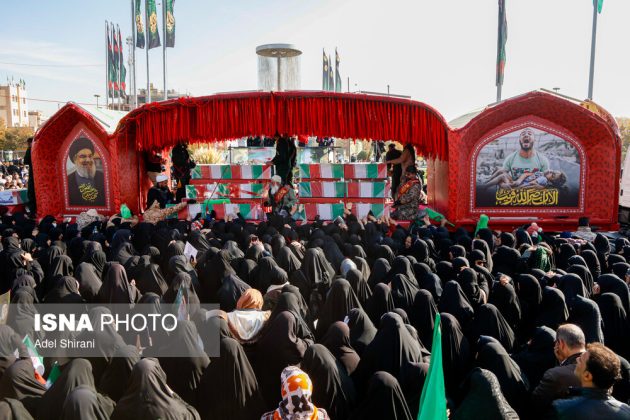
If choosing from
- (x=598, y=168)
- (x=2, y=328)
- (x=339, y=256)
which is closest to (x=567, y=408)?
(x=2, y=328)

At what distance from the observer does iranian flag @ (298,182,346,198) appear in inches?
397

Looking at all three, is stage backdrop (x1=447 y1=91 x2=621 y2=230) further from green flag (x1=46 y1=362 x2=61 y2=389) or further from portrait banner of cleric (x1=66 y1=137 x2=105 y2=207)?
green flag (x1=46 y1=362 x2=61 y2=389)

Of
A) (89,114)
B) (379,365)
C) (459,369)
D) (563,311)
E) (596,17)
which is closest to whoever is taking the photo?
(379,365)

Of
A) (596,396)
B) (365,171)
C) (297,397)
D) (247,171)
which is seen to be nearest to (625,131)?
(365,171)

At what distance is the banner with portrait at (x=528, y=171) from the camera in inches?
386

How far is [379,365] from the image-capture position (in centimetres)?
334

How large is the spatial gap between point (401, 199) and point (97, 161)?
6.51m

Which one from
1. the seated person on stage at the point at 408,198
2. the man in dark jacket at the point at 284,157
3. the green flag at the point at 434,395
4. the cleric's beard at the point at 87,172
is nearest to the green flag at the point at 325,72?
the man in dark jacket at the point at 284,157

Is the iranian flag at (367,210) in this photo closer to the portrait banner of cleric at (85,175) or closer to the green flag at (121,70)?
the portrait banner of cleric at (85,175)

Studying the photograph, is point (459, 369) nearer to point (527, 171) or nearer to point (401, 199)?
point (401, 199)

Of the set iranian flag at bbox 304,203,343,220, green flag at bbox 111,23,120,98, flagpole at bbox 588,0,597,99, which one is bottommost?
iranian flag at bbox 304,203,343,220

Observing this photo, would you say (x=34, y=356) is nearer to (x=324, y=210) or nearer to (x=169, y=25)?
(x=324, y=210)

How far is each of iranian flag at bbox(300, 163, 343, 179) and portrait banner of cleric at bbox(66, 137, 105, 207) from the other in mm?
4418

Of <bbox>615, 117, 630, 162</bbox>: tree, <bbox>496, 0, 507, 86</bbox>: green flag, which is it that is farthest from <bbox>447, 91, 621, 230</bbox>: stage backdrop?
<bbox>615, 117, 630, 162</bbox>: tree
